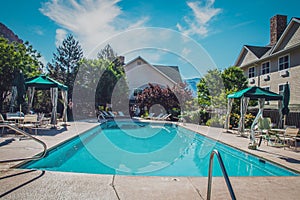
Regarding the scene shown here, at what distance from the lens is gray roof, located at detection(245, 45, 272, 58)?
1950 centimetres

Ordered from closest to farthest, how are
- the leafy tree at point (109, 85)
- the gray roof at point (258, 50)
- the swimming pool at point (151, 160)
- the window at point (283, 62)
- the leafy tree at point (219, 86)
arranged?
the swimming pool at point (151, 160)
the window at point (283, 62)
the leafy tree at point (219, 86)
the gray roof at point (258, 50)
the leafy tree at point (109, 85)

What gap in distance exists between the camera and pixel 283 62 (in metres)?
16.6

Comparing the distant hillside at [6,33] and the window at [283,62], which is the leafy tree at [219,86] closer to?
the window at [283,62]

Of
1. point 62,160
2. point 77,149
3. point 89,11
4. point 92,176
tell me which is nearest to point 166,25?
point 89,11

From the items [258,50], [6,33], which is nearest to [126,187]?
[258,50]

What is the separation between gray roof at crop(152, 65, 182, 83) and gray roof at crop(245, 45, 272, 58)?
37.4 ft

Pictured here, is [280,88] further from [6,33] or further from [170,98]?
[6,33]

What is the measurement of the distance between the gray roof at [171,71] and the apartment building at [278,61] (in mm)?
10648

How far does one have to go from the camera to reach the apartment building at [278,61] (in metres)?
15.4

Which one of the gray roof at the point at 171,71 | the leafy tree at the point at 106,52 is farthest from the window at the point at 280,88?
the leafy tree at the point at 106,52

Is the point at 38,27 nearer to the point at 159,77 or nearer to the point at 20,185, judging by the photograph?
the point at 20,185

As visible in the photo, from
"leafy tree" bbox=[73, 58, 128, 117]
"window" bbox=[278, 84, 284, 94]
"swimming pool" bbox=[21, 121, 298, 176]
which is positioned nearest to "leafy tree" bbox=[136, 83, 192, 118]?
"leafy tree" bbox=[73, 58, 128, 117]

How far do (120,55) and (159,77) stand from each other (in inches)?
233

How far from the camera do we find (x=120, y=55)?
95.9 ft
